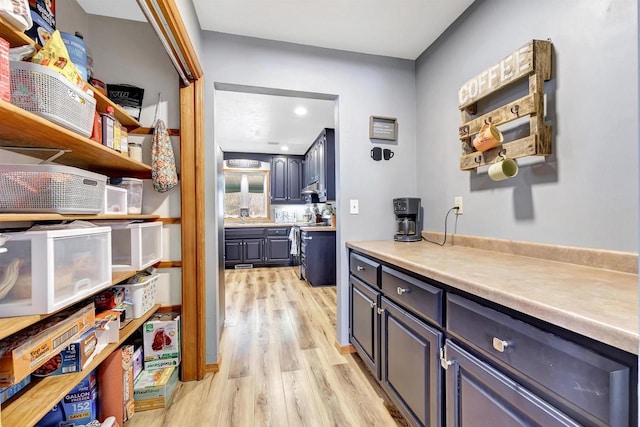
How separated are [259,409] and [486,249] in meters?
1.62

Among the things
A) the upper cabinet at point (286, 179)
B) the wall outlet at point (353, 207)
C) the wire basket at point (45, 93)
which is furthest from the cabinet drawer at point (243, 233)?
the wire basket at point (45, 93)

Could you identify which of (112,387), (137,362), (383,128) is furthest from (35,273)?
Result: (383,128)

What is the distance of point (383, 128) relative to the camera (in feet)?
7.12

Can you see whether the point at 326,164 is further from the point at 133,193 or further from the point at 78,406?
the point at 78,406

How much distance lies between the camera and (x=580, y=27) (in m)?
1.11

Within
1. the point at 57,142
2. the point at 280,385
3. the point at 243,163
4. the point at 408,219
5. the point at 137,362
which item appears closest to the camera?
the point at 57,142

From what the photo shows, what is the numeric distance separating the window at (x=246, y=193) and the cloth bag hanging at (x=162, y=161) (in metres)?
4.10

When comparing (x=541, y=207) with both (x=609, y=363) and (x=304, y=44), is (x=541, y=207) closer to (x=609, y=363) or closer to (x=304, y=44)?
(x=609, y=363)

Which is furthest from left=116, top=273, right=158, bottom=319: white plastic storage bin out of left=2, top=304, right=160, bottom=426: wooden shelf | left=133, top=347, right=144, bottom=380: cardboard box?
left=2, top=304, right=160, bottom=426: wooden shelf

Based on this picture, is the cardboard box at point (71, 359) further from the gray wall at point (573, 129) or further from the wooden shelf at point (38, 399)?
the gray wall at point (573, 129)

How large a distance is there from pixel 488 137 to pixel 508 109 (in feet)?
0.50

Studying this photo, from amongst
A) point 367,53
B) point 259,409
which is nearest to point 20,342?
point 259,409

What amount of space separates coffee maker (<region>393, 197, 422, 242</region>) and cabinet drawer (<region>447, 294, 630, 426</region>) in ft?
3.74

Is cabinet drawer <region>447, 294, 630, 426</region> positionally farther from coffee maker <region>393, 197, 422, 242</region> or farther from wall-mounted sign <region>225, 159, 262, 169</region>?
wall-mounted sign <region>225, 159, 262, 169</region>
